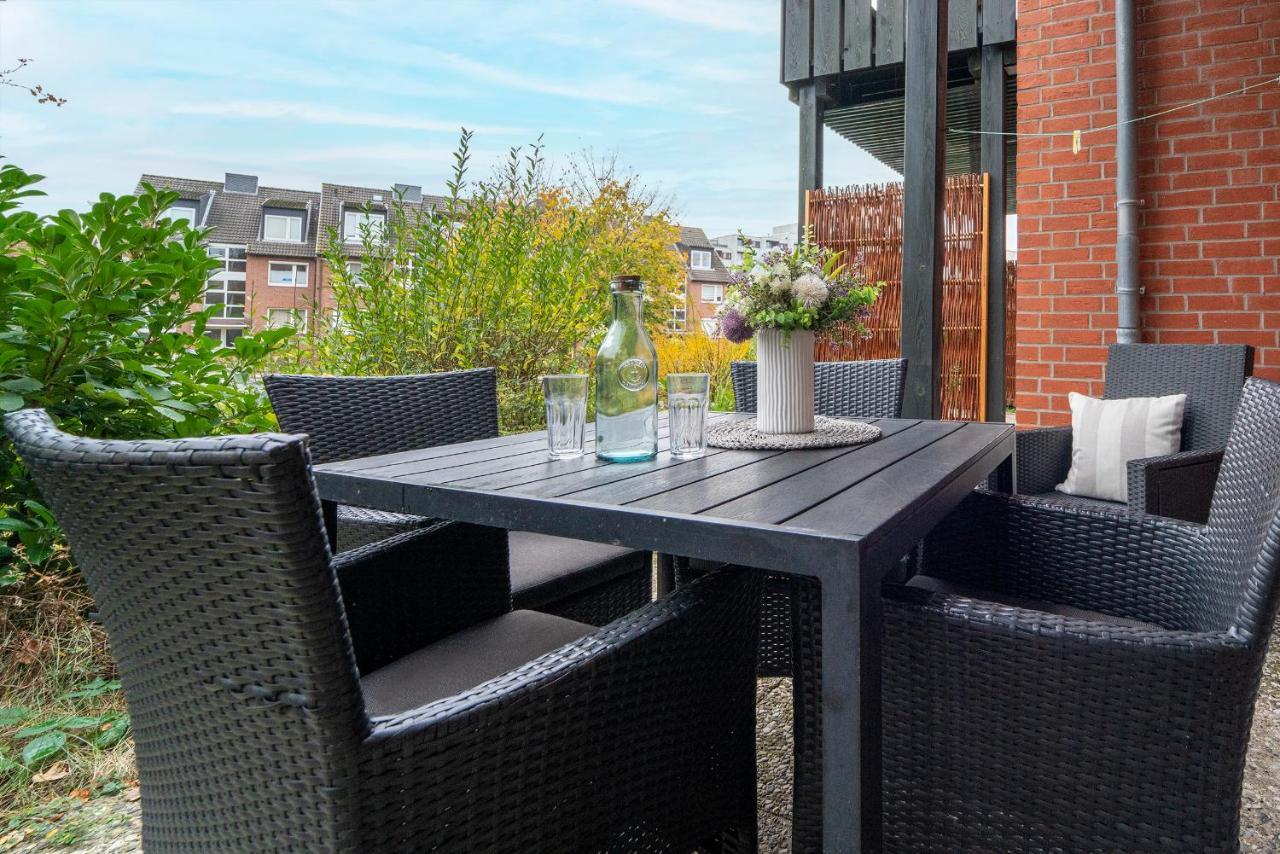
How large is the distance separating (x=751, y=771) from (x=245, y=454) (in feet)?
2.90

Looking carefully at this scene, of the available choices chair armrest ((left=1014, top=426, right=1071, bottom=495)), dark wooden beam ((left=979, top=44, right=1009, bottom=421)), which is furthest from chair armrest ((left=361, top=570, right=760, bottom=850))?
dark wooden beam ((left=979, top=44, right=1009, bottom=421))

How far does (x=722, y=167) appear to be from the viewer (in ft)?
55.1

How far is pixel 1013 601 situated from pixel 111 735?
200 cm

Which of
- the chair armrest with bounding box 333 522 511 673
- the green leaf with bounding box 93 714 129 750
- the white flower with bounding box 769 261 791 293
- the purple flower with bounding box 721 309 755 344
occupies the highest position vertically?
the white flower with bounding box 769 261 791 293

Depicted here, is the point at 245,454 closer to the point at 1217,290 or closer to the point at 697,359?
the point at 1217,290

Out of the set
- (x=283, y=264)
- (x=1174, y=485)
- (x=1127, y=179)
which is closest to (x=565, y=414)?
(x=1174, y=485)

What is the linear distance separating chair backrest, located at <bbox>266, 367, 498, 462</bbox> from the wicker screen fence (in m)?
3.11

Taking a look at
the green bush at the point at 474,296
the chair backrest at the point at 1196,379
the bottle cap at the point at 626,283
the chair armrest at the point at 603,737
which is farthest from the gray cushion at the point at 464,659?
the green bush at the point at 474,296

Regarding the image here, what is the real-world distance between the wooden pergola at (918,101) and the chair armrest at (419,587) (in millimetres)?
2105

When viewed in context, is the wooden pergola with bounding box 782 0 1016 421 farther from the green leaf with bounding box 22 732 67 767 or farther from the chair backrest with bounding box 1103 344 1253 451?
the green leaf with bounding box 22 732 67 767

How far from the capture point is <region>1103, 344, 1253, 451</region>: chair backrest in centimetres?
251

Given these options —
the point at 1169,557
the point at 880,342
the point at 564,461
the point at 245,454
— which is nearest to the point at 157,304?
the point at 564,461

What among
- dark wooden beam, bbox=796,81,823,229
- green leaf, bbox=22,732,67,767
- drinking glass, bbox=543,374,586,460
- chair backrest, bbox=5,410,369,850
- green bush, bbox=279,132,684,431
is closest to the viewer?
chair backrest, bbox=5,410,369,850

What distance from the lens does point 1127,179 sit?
3236 millimetres
